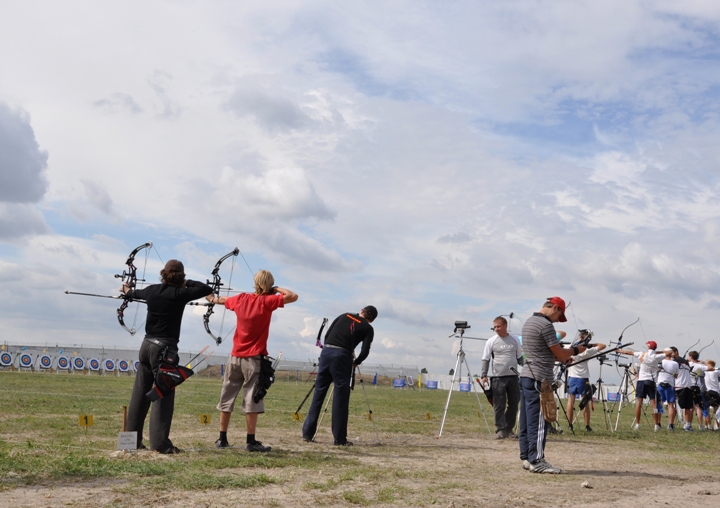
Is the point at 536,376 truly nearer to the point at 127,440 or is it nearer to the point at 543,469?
the point at 543,469

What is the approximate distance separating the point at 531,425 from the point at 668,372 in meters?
10.9

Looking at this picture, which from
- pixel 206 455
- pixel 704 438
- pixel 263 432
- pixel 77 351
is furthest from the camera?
pixel 77 351

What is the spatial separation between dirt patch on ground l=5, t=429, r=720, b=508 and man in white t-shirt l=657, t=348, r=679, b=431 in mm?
6890

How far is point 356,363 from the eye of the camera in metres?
10.8

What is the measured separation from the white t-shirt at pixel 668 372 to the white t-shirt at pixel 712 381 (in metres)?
2.64

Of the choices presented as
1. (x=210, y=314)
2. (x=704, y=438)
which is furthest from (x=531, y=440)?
(x=210, y=314)

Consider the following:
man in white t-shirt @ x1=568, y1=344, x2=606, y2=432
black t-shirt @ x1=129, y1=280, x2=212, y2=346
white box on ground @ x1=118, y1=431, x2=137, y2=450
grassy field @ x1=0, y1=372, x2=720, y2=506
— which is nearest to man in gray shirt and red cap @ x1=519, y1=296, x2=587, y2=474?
grassy field @ x1=0, y1=372, x2=720, y2=506

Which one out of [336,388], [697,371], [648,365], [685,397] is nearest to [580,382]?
[648,365]

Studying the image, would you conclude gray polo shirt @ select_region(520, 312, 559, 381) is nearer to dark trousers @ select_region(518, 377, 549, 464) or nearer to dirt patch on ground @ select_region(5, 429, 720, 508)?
dark trousers @ select_region(518, 377, 549, 464)

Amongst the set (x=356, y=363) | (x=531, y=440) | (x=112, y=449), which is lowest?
(x=112, y=449)

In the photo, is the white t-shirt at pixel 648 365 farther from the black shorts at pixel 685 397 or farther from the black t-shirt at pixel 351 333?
the black t-shirt at pixel 351 333

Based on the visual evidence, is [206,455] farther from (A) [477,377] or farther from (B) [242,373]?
(A) [477,377]

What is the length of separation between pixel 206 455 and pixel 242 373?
1131 mm

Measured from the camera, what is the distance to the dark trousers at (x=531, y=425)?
Result: 844 cm
